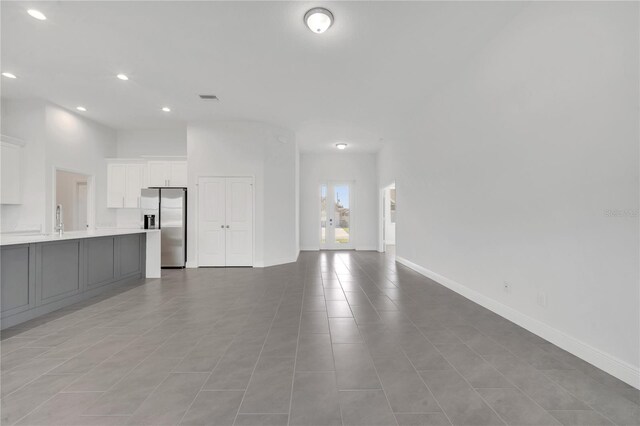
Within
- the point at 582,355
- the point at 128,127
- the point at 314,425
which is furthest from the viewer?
the point at 128,127

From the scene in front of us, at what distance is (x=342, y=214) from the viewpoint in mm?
9281

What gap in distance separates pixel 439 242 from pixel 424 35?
3.00 m

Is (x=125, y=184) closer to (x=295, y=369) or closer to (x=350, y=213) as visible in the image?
(x=350, y=213)

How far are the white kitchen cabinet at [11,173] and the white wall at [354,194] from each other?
6433 millimetres

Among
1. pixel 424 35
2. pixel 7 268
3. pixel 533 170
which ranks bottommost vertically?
pixel 7 268

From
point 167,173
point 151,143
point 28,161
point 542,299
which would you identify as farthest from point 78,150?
point 542,299

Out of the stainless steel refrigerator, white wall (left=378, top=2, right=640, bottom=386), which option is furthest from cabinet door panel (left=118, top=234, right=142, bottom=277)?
white wall (left=378, top=2, right=640, bottom=386)

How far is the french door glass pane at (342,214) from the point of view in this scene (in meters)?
9.23

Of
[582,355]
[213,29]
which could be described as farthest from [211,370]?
[213,29]

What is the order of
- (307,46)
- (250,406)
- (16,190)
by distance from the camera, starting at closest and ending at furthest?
(250,406)
(307,46)
(16,190)

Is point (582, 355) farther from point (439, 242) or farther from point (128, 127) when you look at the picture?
point (128, 127)

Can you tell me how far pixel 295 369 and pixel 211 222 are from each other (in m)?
4.77

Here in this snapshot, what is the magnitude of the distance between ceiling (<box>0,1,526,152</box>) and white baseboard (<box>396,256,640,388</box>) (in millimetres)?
3081

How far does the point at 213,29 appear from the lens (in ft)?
9.98
